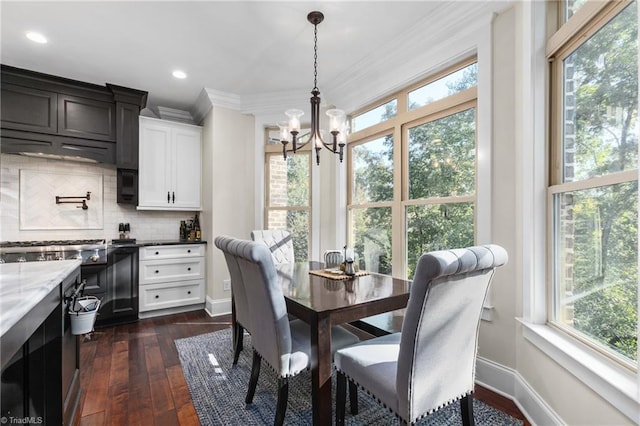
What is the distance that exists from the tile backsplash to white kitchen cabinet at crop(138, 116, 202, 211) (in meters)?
0.41

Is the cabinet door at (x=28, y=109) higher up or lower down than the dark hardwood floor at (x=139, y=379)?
higher up

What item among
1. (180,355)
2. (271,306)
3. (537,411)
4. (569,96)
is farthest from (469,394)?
(180,355)

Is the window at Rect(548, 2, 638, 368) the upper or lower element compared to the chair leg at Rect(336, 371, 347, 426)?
upper

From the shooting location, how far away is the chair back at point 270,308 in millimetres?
1479

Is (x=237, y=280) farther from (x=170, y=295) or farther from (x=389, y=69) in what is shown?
(x=389, y=69)

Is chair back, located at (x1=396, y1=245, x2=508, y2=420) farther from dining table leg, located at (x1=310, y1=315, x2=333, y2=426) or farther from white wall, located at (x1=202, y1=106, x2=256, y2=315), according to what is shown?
white wall, located at (x1=202, y1=106, x2=256, y2=315)

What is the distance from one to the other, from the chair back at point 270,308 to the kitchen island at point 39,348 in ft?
2.61

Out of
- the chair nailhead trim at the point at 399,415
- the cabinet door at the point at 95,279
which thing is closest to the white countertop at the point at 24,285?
the chair nailhead trim at the point at 399,415

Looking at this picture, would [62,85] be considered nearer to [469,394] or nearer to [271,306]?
[271,306]

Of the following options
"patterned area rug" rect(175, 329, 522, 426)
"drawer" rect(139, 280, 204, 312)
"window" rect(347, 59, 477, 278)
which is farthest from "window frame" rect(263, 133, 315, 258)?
"patterned area rug" rect(175, 329, 522, 426)

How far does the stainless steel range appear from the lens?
9.45 feet

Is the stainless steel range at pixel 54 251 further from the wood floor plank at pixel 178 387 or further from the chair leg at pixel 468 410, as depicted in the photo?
the chair leg at pixel 468 410

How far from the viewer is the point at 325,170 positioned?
147 inches

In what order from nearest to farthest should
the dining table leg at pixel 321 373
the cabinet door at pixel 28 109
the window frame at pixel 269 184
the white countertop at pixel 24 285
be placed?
the white countertop at pixel 24 285 → the dining table leg at pixel 321 373 → the cabinet door at pixel 28 109 → the window frame at pixel 269 184
